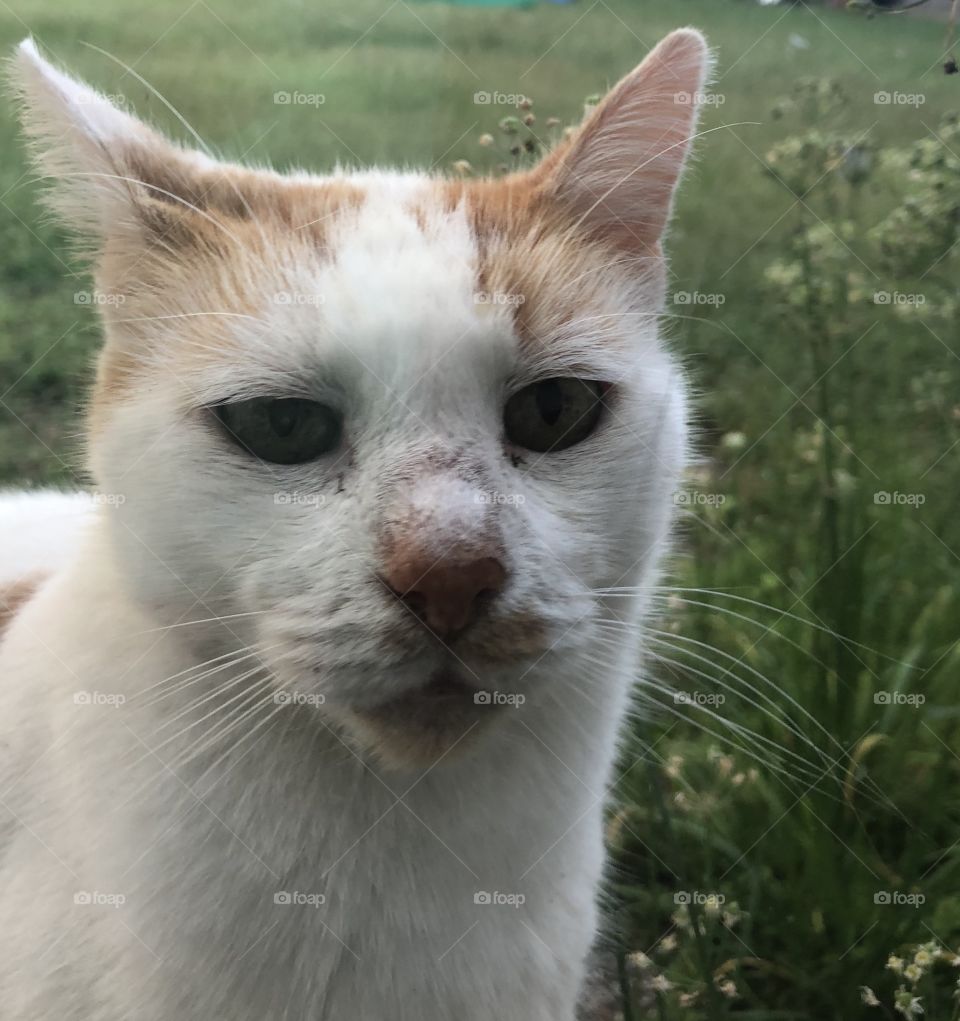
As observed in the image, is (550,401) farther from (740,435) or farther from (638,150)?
(740,435)

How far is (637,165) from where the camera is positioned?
0.78 metres

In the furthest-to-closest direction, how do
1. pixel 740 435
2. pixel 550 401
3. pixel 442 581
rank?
pixel 740 435
pixel 550 401
pixel 442 581

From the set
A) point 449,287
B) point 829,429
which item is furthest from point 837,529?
point 449,287

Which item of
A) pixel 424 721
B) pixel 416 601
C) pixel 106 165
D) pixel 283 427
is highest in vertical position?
pixel 106 165

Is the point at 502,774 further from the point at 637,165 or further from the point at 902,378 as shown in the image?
the point at 902,378

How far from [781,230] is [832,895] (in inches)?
33.1

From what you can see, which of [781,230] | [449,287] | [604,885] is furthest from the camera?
[781,230]

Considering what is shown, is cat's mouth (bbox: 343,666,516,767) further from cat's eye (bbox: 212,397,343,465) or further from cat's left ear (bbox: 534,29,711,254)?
cat's left ear (bbox: 534,29,711,254)

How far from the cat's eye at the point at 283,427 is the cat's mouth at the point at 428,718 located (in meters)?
0.20

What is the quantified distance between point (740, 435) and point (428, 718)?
0.80 m

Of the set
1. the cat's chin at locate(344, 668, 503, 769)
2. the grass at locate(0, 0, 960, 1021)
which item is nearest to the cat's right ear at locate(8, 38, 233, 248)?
the grass at locate(0, 0, 960, 1021)

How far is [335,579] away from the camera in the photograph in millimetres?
624

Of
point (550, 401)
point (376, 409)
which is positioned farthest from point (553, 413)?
point (376, 409)

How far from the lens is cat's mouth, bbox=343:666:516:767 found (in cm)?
66
